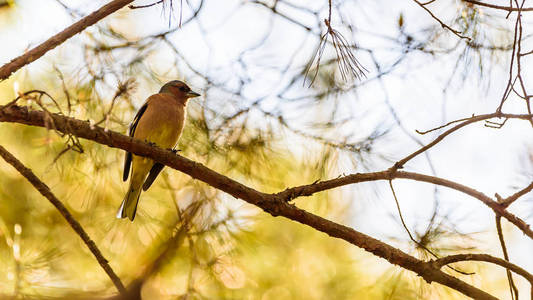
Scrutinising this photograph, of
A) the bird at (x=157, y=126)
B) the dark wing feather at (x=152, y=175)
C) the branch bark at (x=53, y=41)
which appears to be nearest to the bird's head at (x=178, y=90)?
the bird at (x=157, y=126)

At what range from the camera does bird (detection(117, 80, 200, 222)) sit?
13.6 feet

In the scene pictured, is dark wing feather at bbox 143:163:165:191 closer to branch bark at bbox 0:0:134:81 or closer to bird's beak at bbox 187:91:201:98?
bird's beak at bbox 187:91:201:98

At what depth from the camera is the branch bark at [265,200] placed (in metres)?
2.47

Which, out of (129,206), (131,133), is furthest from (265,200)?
(131,133)

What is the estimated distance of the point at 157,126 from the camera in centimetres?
426

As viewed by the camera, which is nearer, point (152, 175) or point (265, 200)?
point (265, 200)

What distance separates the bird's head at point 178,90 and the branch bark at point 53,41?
4.12ft

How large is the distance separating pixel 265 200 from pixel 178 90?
1.86 metres

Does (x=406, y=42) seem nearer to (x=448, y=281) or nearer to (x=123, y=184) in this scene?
(x=448, y=281)

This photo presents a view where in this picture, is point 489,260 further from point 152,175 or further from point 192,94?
point 152,175

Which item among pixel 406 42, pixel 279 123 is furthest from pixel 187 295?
pixel 406 42

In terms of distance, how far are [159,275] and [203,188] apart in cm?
80

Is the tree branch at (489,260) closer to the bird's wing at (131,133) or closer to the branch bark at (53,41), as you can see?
the branch bark at (53,41)

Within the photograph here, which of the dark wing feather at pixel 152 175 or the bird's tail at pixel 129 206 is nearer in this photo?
the bird's tail at pixel 129 206
